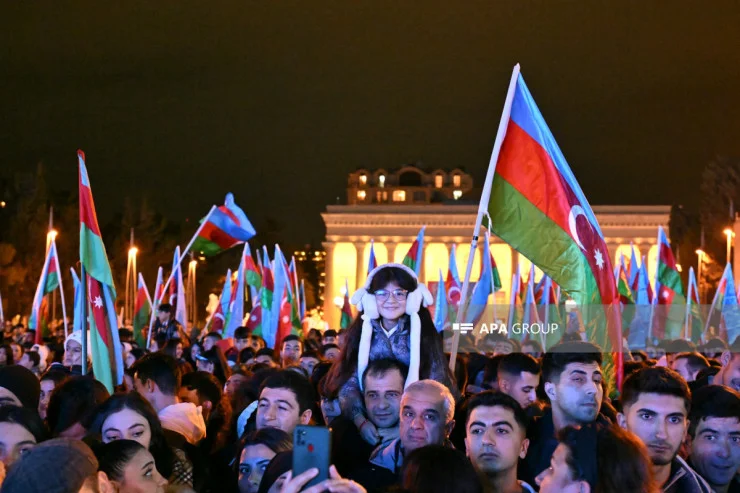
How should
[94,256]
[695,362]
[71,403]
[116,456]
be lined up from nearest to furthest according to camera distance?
[116,456] < [71,403] < [94,256] < [695,362]

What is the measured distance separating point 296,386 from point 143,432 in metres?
1.12

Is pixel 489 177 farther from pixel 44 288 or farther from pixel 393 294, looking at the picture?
pixel 44 288

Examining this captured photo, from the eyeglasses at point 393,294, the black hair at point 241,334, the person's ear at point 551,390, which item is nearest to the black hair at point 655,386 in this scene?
the person's ear at point 551,390

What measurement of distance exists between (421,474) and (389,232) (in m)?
96.8

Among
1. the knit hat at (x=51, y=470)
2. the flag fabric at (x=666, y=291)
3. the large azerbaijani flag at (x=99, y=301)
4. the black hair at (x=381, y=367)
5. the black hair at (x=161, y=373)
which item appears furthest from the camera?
the flag fabric at (x=666, y=291)

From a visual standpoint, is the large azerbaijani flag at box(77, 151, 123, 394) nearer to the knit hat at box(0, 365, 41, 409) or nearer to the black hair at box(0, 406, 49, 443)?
the knit hat at box(0, 365, 41, 409)

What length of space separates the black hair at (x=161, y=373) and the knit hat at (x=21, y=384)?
0.67 meters

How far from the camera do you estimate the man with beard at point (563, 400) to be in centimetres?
648

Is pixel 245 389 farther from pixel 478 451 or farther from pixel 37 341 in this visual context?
pixel 37 341

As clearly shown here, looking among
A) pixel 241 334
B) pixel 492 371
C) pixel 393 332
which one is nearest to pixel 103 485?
pixel 393 332

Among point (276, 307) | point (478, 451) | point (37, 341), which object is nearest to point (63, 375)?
point (478, 451)

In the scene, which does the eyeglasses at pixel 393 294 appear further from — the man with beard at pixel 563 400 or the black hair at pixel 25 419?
the black hair at pixel 25 419

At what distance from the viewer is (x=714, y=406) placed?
6.39 metres

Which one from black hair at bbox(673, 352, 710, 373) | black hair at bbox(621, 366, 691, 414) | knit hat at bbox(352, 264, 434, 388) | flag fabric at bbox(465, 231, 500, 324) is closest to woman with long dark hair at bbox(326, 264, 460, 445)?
knit hat at bbox(352, 264, 434, 388)
